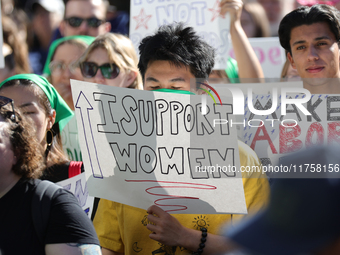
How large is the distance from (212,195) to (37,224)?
0.68 m

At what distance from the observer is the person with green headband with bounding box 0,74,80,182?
2.15 m

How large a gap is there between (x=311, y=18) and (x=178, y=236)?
142 centimetres

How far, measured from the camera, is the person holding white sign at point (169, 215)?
1.59m

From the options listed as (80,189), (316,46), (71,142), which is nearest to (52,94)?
(71,142)

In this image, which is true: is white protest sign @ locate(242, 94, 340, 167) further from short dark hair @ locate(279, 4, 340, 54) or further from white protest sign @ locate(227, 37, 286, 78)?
white protest sign @ locate(227, 37, 286, 78)

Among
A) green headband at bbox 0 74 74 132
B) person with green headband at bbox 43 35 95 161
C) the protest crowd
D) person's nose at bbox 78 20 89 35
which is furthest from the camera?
person's nose at bbox 78 20 89 35

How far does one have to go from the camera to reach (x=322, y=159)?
0.81 m

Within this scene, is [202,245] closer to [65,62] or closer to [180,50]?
[180,50]

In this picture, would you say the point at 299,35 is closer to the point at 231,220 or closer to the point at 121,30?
the point at 231,220

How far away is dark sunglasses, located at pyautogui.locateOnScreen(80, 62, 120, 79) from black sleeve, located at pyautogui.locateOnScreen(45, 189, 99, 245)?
1.60 metres

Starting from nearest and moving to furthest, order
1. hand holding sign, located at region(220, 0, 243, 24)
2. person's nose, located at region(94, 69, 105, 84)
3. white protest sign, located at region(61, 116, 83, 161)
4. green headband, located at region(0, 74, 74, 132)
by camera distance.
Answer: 1. green headband, located at region(0, 74, 74, 132)
2. white protest sign, located at region(61, 116, 83, 161)
3. person's nose, located at region(94, 69, 105, 84)
4. hand holding sign, located at region(220, 0, 243, 24)

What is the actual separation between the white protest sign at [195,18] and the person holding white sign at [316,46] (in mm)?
965

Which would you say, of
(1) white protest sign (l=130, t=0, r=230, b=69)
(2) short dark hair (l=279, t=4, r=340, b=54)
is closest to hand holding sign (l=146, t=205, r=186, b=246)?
(2) short dark hair (l=279, t=4, r=340, b=54)

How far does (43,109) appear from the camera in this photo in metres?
2.21
